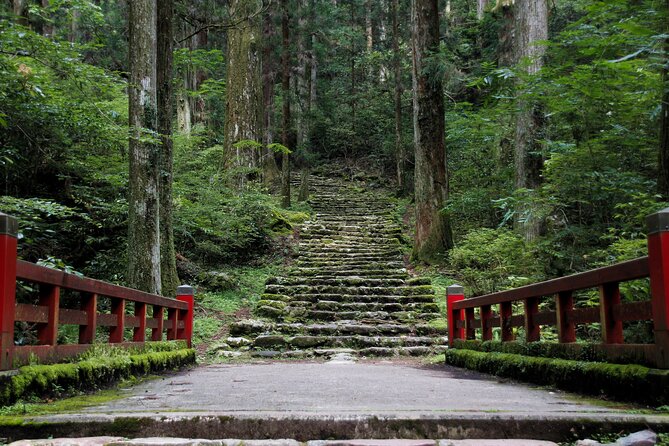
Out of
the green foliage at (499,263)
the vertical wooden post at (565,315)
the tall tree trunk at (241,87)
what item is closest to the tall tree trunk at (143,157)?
the green foliage at (499,263)

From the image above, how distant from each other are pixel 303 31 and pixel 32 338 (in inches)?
847

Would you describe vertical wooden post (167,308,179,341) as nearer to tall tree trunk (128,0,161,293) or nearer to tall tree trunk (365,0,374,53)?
tall tree trunk (128,0,161,293)

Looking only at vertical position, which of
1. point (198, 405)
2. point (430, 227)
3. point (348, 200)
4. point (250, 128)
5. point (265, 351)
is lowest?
point (265, 351)

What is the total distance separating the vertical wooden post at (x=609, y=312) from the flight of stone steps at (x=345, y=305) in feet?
18.1

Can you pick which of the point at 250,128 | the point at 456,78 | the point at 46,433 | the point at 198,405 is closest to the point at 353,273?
the point at 456,78

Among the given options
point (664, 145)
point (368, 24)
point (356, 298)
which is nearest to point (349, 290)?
point (356, 298)

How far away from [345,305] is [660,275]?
8709 mm

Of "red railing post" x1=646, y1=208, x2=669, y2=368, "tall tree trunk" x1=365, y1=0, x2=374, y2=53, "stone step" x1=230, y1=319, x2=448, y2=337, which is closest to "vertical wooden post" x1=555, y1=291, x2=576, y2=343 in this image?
"red railing post" x1=646, y1=208, x2=669, y2=368

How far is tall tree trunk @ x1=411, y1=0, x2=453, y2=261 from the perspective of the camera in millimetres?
13469

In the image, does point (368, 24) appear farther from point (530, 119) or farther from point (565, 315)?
point (565, 315)

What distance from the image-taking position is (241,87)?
16891mm

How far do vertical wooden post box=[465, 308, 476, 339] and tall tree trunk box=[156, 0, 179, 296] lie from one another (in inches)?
229

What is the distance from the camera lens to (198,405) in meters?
3.43

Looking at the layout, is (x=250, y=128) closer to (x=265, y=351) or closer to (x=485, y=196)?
(x=485, y=196)
